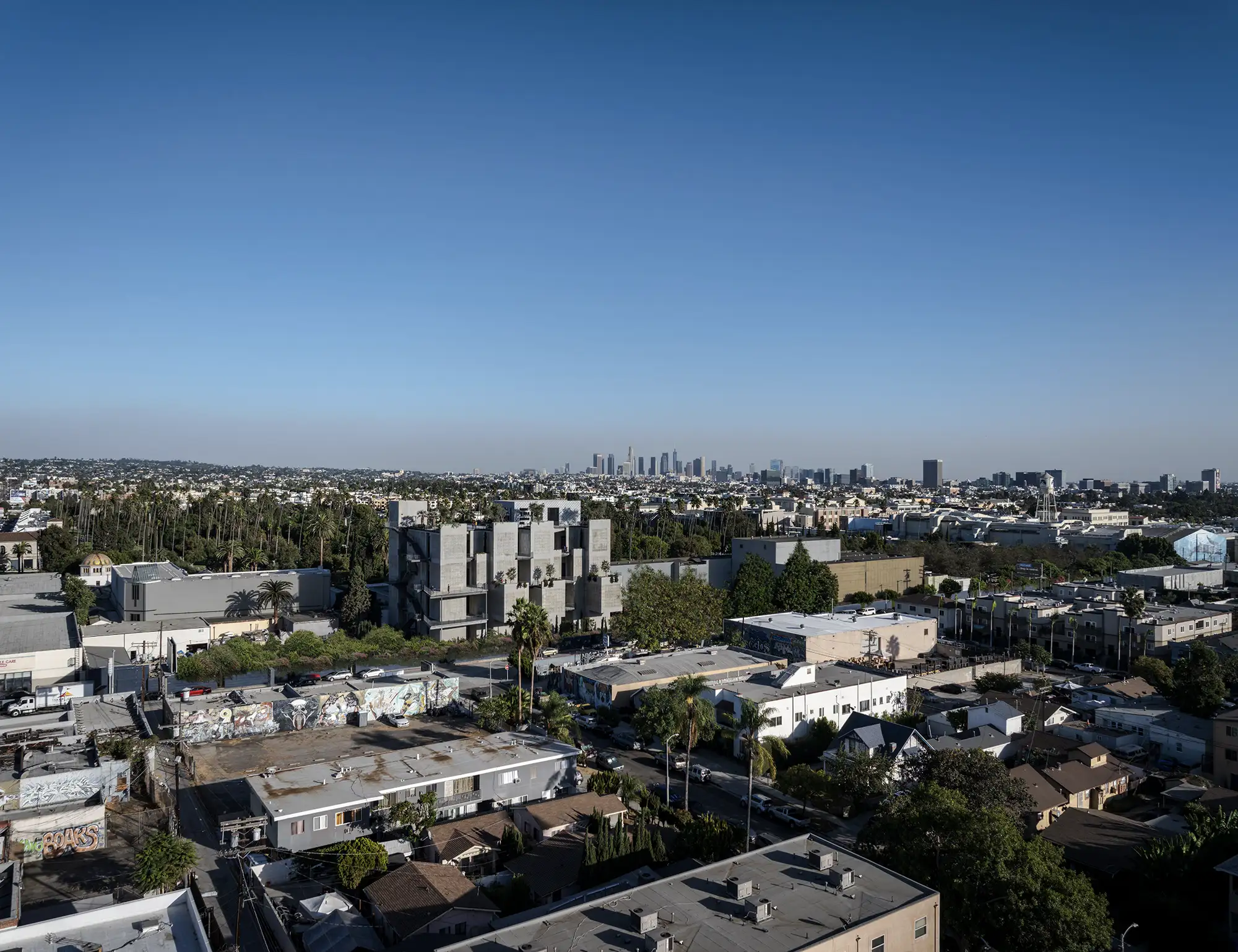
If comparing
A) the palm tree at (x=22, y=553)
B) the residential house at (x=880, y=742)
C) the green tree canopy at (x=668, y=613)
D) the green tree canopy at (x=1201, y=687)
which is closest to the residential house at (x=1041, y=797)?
the residential house at (x=880, y=742)

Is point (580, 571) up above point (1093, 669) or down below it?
above

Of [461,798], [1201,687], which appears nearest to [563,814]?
[461,798]

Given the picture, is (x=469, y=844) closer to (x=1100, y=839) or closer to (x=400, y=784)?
(x=400, y=784)

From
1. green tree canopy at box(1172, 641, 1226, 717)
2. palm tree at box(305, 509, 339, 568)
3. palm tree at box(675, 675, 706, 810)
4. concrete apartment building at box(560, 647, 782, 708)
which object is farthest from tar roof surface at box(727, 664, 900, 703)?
palm tree at box(305, 509, 339, 568)

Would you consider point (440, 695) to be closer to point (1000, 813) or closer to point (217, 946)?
point (217, 946)

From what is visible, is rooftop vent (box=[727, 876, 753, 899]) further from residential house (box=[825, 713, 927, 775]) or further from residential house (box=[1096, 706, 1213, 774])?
residential house (box=[1096, 706, 1213, 774])

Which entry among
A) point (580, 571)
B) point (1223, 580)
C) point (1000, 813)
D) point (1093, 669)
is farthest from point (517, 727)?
point (1223, 580)
